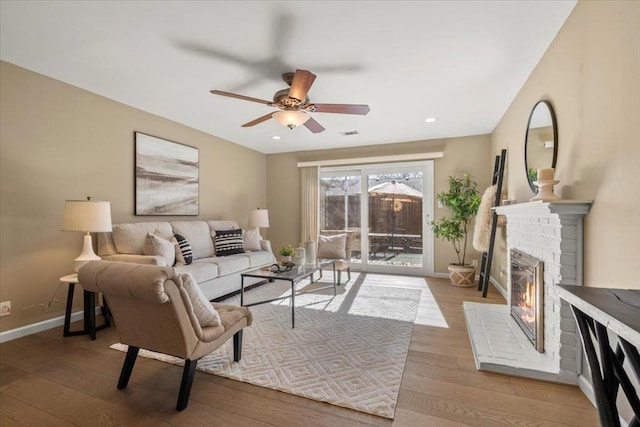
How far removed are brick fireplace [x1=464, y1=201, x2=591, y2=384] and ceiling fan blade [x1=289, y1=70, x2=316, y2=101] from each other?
1875mm

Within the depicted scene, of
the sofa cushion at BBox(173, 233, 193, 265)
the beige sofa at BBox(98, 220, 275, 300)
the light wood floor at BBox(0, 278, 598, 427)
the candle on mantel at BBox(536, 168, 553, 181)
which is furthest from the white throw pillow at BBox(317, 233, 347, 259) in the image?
the candle on mantel at BBox(536, 168, 553, 181)

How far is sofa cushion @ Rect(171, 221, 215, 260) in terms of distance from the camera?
3924 millimetres

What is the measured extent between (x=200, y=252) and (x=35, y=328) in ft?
5.71

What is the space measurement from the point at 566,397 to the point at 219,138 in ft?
17.4

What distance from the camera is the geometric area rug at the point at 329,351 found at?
189 cm

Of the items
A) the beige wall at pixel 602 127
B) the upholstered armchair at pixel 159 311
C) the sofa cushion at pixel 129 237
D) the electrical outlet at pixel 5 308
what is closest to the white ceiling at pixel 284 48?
the beige wall at pixel 602 127

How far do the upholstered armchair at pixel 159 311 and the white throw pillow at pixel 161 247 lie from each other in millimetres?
1451

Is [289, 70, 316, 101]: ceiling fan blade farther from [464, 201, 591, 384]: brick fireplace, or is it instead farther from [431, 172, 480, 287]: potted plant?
[431, 172, 480, 287]: potted plant

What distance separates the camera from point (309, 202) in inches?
237

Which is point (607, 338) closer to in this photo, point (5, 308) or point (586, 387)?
point (586, 387)

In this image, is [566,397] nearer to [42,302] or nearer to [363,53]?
[363,53]

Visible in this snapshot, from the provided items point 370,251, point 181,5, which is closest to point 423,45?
point 181,5

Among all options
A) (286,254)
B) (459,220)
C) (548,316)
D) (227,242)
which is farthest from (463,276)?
(227,242)

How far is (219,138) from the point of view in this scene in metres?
5.11
